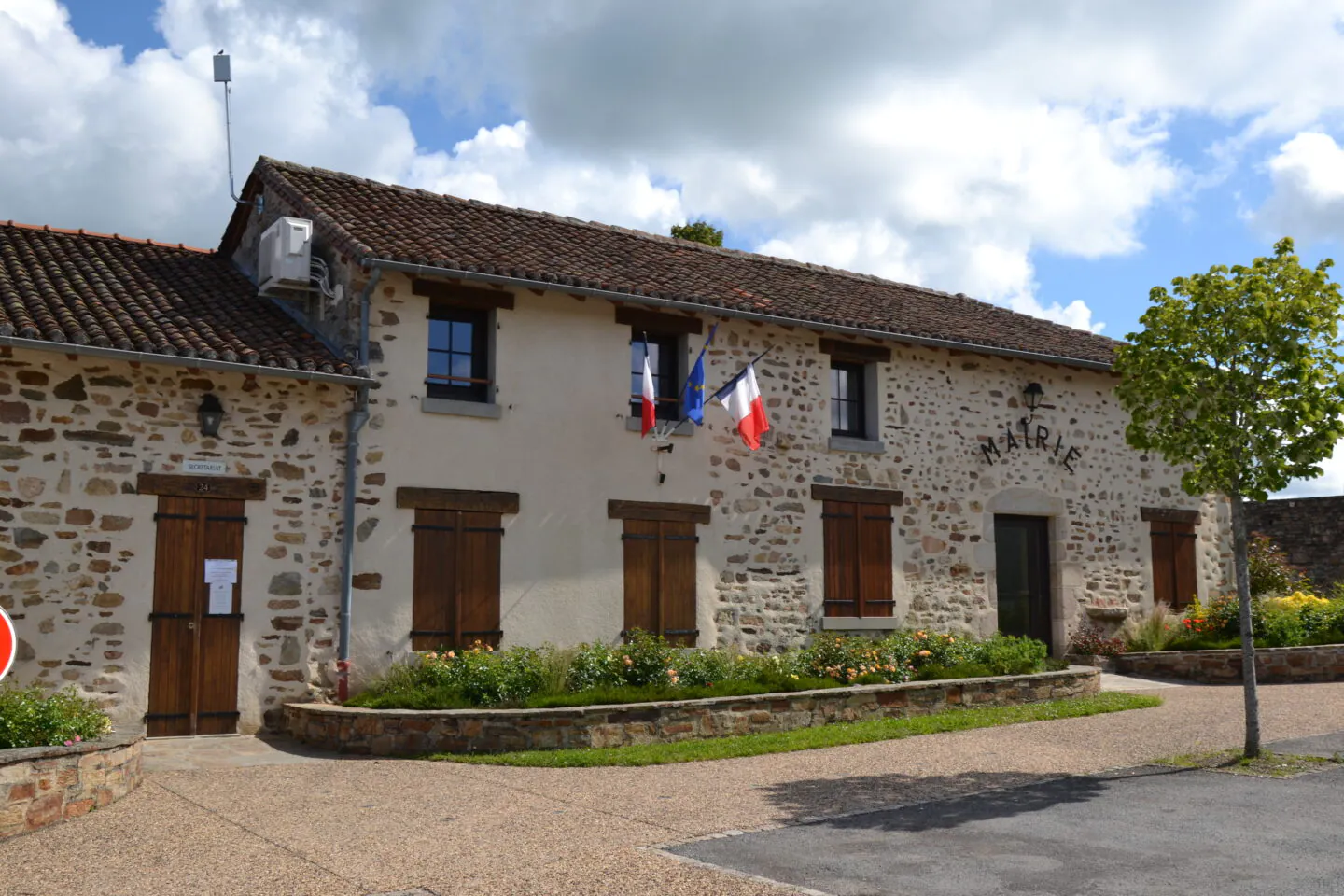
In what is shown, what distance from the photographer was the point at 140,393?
9.45 m

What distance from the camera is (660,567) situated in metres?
11.7

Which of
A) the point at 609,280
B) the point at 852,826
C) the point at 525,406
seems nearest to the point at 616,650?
the point at 525,406

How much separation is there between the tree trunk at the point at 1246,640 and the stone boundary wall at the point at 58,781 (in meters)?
7.36

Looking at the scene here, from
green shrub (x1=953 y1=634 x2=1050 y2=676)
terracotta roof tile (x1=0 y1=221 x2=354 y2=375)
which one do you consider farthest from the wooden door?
terracotta roof tile (x1=0 y1=221 x2=354 y2=375)

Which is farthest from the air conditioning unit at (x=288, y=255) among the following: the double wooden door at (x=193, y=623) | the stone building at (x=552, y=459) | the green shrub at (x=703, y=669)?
the green shrub at (x=703, y=669)

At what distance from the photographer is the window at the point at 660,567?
11.6 m

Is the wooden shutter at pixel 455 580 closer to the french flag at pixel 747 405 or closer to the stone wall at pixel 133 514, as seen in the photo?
the stone wall at pixel 133 514

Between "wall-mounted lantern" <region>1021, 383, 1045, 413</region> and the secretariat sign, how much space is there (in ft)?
0.67

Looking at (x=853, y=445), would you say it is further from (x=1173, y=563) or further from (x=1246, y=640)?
(x=1173, y=563)

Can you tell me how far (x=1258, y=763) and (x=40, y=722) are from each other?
7845mm

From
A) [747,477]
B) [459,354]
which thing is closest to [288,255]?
[459,354]

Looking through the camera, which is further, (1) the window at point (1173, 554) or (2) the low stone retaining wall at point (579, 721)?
(1) the window at point (1173, 554)

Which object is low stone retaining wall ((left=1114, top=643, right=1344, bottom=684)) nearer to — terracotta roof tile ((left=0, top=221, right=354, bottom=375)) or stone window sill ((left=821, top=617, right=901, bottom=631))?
stone window sill ((left=821, top=617, right=901, bottom=631))

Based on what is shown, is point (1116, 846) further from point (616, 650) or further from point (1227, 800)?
point (616, 650)
